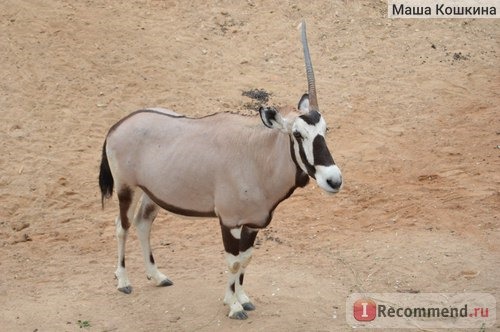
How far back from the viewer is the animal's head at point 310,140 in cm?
650

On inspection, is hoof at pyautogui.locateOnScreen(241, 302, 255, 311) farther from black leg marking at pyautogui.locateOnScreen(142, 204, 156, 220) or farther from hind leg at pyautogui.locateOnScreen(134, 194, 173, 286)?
black leg marking at pyautogui.locateOnScreen(142, 204, 156, 220)

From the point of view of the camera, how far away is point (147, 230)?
8.34 m

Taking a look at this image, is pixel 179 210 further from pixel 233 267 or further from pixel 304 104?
pixel 304 104

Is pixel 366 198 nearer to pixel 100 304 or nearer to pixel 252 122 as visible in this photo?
pixel 252 122

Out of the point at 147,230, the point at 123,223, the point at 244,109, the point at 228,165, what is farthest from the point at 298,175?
the point at 244,109

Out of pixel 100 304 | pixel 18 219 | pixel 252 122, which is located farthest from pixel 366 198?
pixel 18 219

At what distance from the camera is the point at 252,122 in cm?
751

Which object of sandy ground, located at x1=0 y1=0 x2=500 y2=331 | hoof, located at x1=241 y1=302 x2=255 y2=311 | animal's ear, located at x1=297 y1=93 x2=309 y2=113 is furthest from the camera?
sandy ground, located at x1=0 y1=0 x2=500 y2=331

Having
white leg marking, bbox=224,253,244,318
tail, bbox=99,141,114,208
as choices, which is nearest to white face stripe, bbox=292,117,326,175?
white leg marking, bbox=224,253,244,318

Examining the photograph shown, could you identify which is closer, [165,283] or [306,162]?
[306,162]

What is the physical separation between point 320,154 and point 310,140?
158 mm

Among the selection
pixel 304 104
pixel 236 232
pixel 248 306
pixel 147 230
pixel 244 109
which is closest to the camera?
pixel 304 104

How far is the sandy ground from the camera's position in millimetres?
8234

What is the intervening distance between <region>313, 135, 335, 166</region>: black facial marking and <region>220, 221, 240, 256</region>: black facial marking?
1277mm
